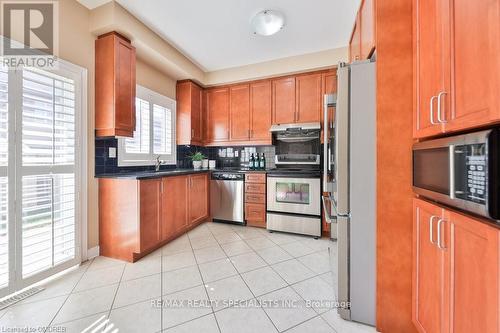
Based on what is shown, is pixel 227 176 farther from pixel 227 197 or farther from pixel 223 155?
pixel 223 155

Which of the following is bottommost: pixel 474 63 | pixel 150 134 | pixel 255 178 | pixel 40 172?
pixel 255 178

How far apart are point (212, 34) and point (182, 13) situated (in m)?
0.48

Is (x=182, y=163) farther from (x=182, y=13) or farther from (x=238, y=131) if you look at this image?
(x=182, y=13)

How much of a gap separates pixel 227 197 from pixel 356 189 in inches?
98.5

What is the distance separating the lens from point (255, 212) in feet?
11.3

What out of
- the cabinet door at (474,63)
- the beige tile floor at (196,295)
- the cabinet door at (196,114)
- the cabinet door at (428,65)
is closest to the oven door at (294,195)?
the beige tile floor at (196,295)

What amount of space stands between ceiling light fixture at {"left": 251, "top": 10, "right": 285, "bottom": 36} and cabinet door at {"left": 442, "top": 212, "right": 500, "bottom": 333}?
2.43m

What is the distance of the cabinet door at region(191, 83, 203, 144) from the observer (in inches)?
147

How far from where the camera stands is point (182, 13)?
2324mm

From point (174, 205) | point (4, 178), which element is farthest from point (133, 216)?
point (4, 178)

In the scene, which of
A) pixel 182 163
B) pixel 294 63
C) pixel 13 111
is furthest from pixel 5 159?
pixel 294 63

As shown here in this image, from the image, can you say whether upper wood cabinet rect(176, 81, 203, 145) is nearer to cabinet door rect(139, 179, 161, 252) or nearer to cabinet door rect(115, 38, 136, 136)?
cabinet door rect(115, 38, 136, 136)

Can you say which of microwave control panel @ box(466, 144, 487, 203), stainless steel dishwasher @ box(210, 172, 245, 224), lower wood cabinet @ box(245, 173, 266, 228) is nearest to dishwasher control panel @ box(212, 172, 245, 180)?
stainless steel dishwasher @ box(210, 172, 245, 224)

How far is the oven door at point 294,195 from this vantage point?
304cm
